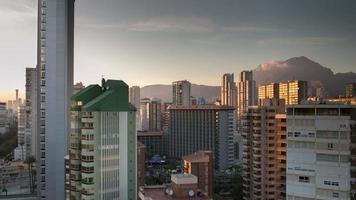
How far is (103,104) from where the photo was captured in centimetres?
555

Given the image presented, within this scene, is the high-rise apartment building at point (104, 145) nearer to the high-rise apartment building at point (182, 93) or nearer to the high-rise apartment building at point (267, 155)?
the high-rise apartment building at point (267, 155)

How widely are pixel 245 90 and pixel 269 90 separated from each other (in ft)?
15.3

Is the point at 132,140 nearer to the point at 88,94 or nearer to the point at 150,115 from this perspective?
the point at 88,94

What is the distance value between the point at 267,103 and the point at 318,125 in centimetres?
553

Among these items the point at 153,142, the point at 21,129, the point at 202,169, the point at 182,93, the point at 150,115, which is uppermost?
the point at 182,93

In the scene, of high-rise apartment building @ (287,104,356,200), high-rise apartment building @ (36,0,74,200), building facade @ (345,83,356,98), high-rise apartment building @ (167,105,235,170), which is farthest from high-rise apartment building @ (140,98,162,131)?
high-rise apartment building @ (287,104,356,200)

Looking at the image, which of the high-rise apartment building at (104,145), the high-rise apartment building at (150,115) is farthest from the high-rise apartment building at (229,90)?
the high-rise apartment building at (104,145)

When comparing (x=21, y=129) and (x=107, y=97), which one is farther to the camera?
(x=21, y=129)

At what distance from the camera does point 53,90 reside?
6832mm

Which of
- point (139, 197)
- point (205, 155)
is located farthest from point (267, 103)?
point (139, 197)

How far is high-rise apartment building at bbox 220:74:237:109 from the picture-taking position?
16719 millimetres

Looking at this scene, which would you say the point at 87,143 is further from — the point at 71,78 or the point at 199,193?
the point at 71,78

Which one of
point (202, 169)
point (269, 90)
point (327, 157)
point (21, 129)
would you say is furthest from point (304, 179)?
point (21, 129)

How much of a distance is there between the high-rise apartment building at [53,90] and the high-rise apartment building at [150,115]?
13.2 m
